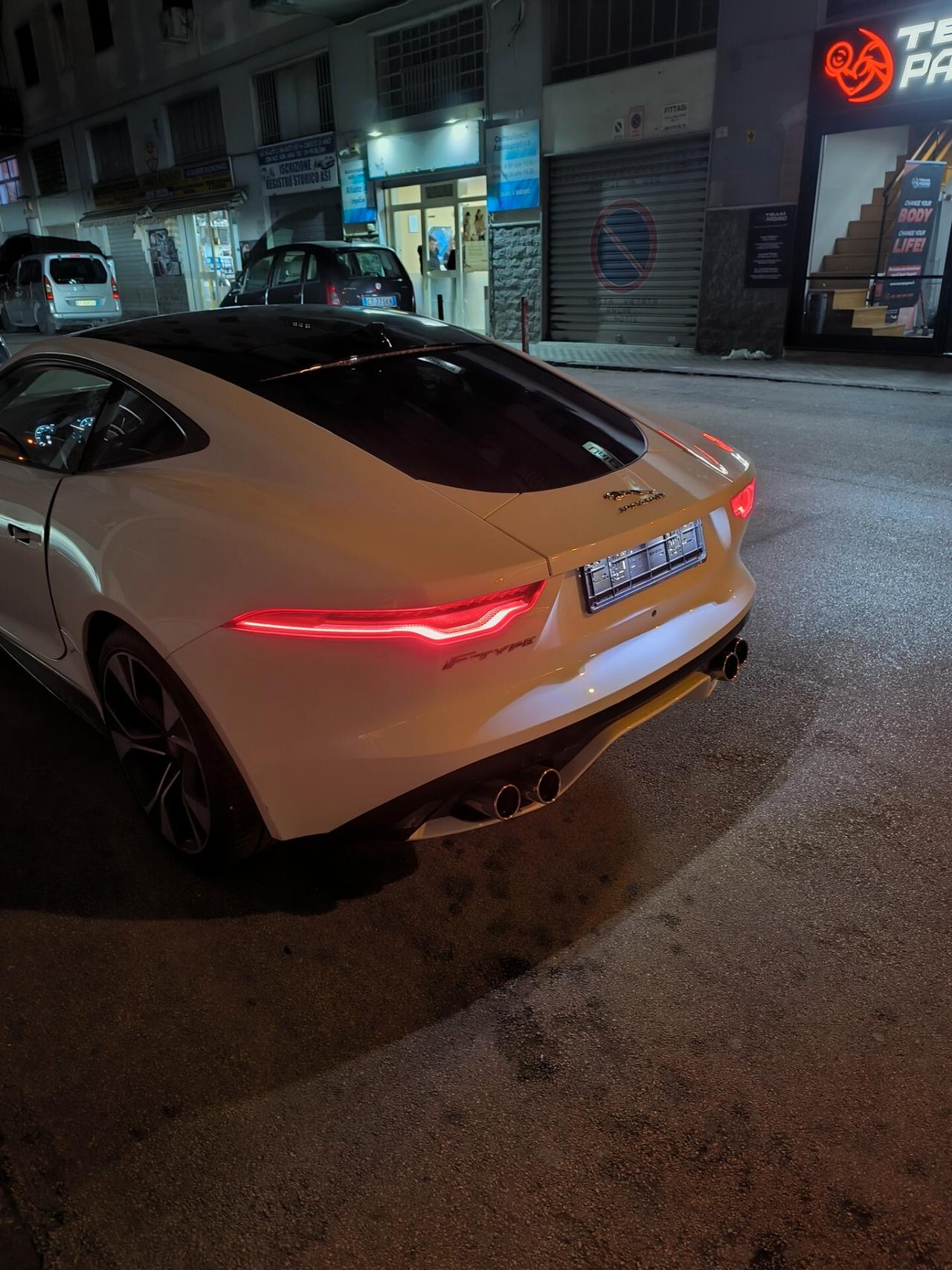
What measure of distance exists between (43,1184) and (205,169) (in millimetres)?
27604

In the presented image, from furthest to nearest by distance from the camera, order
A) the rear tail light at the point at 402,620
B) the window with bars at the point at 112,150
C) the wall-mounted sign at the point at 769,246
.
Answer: the window with bars at the point at 112,150
the wall-mounted sign at the point at 769,246
the rear tail light at the point at 402,620

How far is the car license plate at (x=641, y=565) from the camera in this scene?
226 centimetres

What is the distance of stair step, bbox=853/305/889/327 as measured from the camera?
13.3 metres

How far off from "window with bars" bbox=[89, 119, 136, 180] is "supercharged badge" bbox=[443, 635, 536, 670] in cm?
3200

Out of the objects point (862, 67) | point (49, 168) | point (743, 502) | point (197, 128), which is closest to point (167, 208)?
point (197, 128)

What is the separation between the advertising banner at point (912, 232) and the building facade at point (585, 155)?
30 millimetres

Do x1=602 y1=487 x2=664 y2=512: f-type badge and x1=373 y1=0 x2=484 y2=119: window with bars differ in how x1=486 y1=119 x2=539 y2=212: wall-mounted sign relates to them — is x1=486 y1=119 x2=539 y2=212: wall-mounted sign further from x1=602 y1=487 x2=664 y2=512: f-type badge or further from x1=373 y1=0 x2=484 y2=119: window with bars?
x1=602 y1=487 x2=664 y2=512: f-type badge

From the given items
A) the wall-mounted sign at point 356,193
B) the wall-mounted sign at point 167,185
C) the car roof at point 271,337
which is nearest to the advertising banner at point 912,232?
the wall-mounted sign at point 356,193

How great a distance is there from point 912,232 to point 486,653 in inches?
549

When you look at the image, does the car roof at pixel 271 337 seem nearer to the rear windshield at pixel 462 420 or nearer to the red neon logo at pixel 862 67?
the rear windshield at pixel 462 420

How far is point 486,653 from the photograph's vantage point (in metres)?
2.06

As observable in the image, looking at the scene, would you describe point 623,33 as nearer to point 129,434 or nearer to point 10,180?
point 129,434

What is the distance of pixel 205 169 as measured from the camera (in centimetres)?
2477

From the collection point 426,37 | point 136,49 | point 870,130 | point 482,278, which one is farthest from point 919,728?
point 136,49
